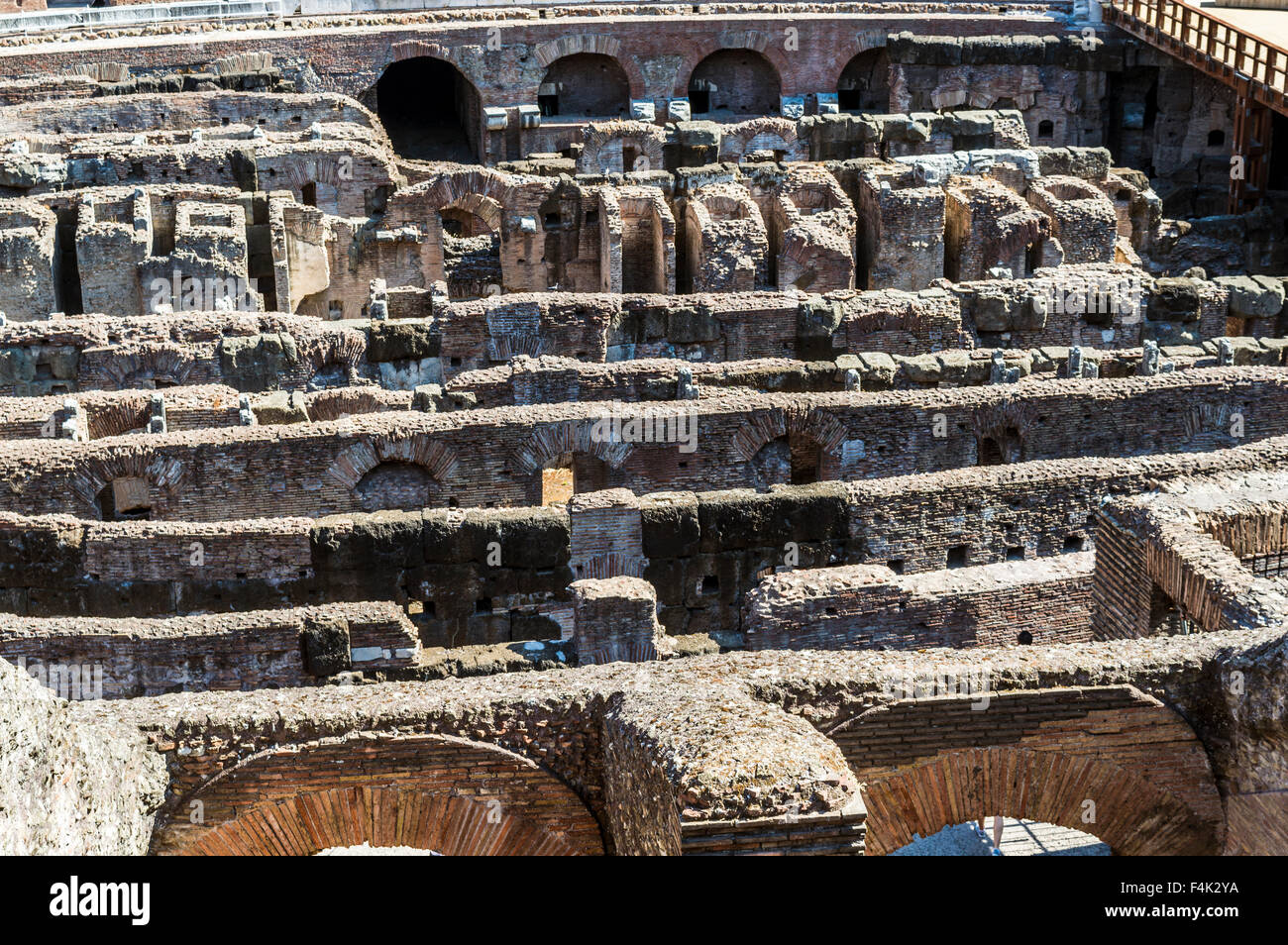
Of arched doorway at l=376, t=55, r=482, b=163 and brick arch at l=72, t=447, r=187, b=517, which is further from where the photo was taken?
arched doorway at l=376, t=55, r=482, b=163

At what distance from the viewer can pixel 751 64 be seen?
36.9 meters

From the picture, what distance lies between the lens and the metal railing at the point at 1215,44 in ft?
95.5

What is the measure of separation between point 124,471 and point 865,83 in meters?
25.3

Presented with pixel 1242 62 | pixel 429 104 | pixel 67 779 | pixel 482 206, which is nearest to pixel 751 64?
pixel 429 104

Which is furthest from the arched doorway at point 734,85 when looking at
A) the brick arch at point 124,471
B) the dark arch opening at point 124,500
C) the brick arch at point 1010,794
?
the brick arch at point 1010,794

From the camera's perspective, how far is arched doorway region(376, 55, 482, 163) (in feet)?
117

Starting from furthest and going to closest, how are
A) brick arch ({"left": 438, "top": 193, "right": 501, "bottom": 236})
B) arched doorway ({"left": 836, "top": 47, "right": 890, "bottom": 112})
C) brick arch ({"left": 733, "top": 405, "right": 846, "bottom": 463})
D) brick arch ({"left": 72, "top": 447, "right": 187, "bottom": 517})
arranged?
arched doorway ({"left": 836, "top": 47, "right": 890, "bottom": 112}) → brick arch ({"left": 438, "top": 193, "right": 501, "bottom": 236}) → brick arch ({"left": 733, "top": 405, "right": 846, "bottom": 463}) → brick arch ({"left": 72, "top": 447, "right": 187, "bottom": 517})

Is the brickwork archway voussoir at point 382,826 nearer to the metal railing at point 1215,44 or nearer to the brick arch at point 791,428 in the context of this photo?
the brick arch at point 791,428

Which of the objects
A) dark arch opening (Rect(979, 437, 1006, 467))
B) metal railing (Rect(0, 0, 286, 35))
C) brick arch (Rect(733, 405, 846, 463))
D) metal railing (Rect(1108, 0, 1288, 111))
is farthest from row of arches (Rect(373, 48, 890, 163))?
brick arch (Rect(733, 405, 846, 463))

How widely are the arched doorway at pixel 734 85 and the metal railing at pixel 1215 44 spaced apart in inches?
283

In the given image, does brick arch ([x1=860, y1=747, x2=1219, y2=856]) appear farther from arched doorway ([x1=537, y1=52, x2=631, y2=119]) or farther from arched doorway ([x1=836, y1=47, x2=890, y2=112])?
arched doorway ([x1=836, y1=47, x2=890, y2=112])

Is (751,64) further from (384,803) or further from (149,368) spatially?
(384,803)

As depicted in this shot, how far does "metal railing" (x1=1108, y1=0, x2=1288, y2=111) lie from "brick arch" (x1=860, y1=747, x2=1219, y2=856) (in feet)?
69.5

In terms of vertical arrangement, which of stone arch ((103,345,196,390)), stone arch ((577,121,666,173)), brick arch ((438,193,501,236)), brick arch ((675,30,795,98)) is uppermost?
brick arch ((675,30,795,98))
